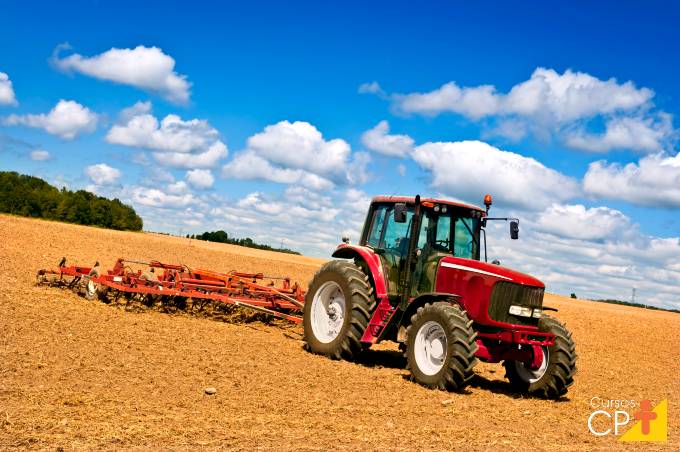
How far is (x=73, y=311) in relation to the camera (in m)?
12.6

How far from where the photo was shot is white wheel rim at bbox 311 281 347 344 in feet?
38.5

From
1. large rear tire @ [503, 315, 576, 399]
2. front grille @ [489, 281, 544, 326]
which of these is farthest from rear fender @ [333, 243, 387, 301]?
large rear tire @ [503, 315, 576, 399]

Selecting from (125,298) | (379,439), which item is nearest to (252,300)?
(125,298)

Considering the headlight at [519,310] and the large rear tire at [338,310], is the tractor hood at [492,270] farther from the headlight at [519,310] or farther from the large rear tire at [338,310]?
the large rear tire at [338,310]

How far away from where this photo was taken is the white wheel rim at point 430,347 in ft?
31.1

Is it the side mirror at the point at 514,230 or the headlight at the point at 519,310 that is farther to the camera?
the side mirror at the point at 514,230

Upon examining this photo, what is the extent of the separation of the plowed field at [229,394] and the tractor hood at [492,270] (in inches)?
64.0

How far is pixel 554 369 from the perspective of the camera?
9797 millimetres

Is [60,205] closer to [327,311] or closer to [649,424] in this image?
[327,311]

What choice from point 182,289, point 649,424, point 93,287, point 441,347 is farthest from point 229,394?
point 93,287

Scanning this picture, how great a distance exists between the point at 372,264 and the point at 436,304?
1886 millimetres

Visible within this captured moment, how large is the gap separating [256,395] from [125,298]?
8184mm

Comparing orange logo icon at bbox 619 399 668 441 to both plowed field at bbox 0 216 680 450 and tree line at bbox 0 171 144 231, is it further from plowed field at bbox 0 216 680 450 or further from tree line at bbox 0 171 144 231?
tree line at bbox 0 171 144 231

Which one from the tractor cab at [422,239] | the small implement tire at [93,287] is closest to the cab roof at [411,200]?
the tractor cab at [422,239]
